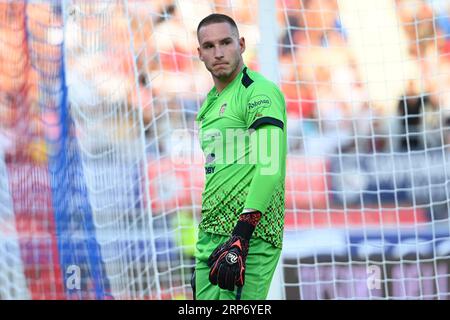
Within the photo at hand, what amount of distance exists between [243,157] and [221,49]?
1.40 feet

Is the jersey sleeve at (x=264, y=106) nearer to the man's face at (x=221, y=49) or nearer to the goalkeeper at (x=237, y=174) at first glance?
the goalkeeper at (x=237, y=174)

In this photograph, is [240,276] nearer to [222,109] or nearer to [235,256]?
[235,256]

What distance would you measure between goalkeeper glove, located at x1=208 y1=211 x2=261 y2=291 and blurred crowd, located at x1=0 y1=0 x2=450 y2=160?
2.39 meters

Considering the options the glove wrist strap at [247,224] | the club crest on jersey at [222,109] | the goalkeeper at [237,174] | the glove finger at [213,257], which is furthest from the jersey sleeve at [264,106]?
the glove finger at [213,257]

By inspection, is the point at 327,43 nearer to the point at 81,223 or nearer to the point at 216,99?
the point at 81,223

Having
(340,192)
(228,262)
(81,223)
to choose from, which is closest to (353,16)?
(340,192)

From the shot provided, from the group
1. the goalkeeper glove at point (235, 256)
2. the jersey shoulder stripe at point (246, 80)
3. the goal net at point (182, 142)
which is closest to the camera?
the goalkeeper glove at point (235, 256)

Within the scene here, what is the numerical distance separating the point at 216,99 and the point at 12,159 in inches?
119

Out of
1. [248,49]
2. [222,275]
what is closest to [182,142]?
[248,49]

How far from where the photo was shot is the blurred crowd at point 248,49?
6133mm

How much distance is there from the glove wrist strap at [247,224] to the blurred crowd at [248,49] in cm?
238

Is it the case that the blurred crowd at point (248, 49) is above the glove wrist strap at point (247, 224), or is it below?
above

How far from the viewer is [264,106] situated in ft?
11.9

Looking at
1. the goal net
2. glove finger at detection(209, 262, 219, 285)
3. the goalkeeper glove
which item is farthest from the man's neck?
the goal net
